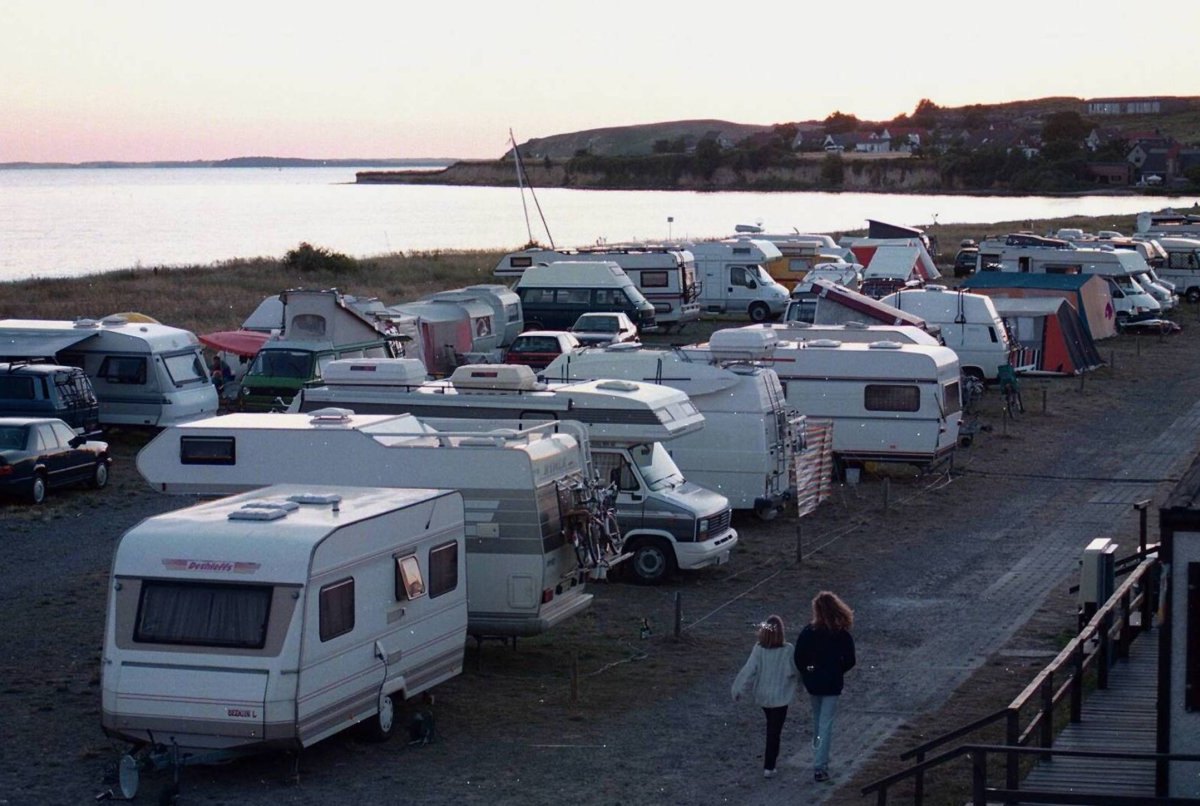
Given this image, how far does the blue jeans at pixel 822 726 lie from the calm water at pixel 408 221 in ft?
208

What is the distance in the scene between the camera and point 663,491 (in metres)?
17.2

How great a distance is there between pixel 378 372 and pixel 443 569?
6498 mm

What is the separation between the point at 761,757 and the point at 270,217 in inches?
5990

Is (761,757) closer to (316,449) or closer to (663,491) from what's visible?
(316,449)

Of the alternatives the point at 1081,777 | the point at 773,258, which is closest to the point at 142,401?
the point at 1081,777

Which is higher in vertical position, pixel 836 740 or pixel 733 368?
pixel 733 368

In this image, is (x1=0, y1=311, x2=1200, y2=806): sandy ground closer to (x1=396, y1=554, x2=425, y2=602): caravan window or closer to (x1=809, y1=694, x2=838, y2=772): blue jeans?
(x1=809, y1=694, x2=838, y2=772): blue jeans

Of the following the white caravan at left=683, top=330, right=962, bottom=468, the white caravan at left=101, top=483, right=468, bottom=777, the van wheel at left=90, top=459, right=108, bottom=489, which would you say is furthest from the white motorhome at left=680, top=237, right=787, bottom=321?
the white caravan at left=101, top=483, right=468, bottom=777

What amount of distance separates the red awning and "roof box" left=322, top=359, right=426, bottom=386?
12.0m

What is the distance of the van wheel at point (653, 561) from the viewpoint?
55.8ft

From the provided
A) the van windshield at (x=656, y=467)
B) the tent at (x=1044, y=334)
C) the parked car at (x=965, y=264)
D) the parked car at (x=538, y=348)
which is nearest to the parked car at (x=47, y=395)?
the van windshield at (x=656, y=467)

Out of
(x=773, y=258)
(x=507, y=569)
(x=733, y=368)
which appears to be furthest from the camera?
(x=773, y=258)

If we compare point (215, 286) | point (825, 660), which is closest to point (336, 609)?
point (825, 660)

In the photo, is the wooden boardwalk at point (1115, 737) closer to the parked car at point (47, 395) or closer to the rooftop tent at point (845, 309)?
the parked car at point (47, 395)
